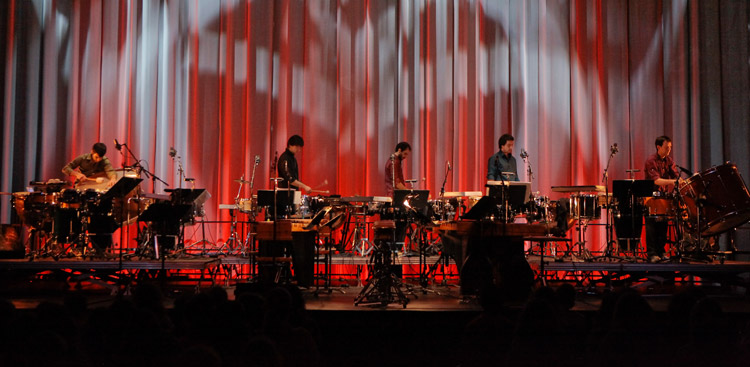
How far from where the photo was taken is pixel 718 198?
723 centimetres

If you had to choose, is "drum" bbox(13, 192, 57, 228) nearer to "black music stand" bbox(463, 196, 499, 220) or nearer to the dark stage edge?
the dark stage edge

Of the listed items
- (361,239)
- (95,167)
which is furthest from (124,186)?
(361,239)

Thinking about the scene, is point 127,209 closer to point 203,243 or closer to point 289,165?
point 203,243

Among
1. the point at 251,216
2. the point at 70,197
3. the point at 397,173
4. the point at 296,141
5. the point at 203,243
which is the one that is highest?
the point at 296,141

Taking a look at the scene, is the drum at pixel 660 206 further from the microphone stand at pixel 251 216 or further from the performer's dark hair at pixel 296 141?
the microphone stand at pixel 251 216

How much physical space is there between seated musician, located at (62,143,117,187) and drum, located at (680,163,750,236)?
7.18 meters

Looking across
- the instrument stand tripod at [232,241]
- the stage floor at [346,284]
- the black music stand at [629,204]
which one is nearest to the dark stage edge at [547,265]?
the stage floor at [346,284]

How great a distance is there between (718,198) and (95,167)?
7.64 m

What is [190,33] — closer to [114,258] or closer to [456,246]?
[114,258]

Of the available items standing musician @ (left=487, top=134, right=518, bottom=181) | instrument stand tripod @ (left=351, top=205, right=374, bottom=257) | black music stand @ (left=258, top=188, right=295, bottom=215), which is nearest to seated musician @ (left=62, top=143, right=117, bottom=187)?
black music stand @ (left=258, top=188, right=295, bottom=215)

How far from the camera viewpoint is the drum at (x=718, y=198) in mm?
7141

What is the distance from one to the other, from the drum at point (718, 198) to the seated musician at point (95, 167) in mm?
7184

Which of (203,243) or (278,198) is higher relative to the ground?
(278,198)

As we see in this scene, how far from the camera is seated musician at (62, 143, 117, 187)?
8484mm
